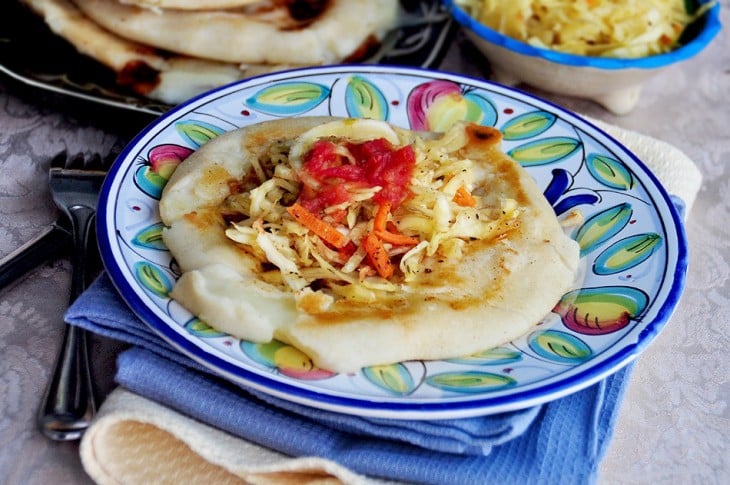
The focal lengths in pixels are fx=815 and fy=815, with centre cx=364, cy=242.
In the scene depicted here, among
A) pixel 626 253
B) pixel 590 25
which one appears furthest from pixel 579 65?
pixel 626 253

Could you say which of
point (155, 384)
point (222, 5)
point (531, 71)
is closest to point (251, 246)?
point (155, 384)

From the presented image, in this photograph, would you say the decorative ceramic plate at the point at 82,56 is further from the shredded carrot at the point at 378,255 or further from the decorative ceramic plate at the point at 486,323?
the shredded carrot at the point at 378,255

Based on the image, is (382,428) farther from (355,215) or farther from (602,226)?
(602,226)

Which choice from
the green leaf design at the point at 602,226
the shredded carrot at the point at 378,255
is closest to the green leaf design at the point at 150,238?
the shredded carrot at the point at 378,255

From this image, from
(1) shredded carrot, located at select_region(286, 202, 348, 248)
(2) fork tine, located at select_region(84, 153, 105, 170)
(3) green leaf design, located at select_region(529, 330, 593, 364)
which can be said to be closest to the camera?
(3) green leaf design, located at select_region(529, 330, 593, 364)

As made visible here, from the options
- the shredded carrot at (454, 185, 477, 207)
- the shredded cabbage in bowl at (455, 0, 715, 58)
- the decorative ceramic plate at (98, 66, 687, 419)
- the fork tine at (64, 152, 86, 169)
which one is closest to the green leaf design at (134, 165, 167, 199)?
the decorative ceramic plate at (98, 66, 687, 419)

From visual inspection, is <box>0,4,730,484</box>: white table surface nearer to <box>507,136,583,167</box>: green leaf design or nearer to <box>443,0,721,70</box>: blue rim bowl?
<box>443,0,721,70</box>: blue rim bowl

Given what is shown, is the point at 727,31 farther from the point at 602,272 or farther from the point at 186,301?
the point at 186,301

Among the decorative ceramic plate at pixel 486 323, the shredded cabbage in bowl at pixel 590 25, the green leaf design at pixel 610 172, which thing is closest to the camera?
the decorative ceramic plate at pixel 486 323
